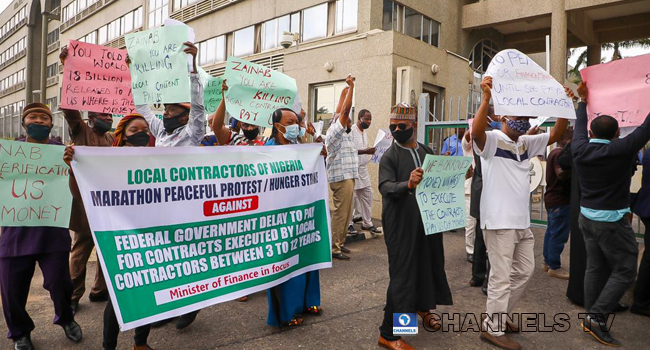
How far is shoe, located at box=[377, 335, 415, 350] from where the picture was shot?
3432mm

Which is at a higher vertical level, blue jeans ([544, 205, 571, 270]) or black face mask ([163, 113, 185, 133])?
black face mask ([163, 113, 185, 133])

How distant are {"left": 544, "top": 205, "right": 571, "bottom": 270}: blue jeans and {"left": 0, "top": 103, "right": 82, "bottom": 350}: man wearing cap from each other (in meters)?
5.35

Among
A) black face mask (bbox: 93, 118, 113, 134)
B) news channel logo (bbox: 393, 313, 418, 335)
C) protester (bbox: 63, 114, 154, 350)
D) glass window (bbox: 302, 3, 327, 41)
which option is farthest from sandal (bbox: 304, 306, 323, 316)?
glass window (bbox: 302, 3, 327, 41)

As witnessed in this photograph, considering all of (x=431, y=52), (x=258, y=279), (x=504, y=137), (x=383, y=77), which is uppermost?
(x=431, y=52)

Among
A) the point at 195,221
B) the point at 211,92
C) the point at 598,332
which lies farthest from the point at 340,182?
the point at 598,332

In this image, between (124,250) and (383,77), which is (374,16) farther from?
(124,250)

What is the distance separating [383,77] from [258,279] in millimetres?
8298

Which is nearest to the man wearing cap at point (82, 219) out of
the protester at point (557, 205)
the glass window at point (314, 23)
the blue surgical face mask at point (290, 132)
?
the blue surgical face mask at point (290, 132)

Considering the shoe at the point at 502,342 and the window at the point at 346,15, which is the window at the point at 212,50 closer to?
the window at the point at 346,15

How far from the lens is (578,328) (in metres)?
4.12

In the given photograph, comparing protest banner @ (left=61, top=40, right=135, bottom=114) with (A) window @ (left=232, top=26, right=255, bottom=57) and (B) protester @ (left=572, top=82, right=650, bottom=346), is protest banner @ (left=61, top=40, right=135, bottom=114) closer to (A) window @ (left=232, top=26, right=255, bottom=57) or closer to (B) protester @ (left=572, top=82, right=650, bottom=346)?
(B) protester @ (left=572, top=82, right=650, bottom=346)

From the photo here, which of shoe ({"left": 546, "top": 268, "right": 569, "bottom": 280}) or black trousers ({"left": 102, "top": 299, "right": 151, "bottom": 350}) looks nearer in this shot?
black trousers ({"left": 102, "top": 299, "right": 151, "bottom": 350})

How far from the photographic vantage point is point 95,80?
4379 millimetres

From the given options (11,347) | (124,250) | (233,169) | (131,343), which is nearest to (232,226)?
(233,169)
